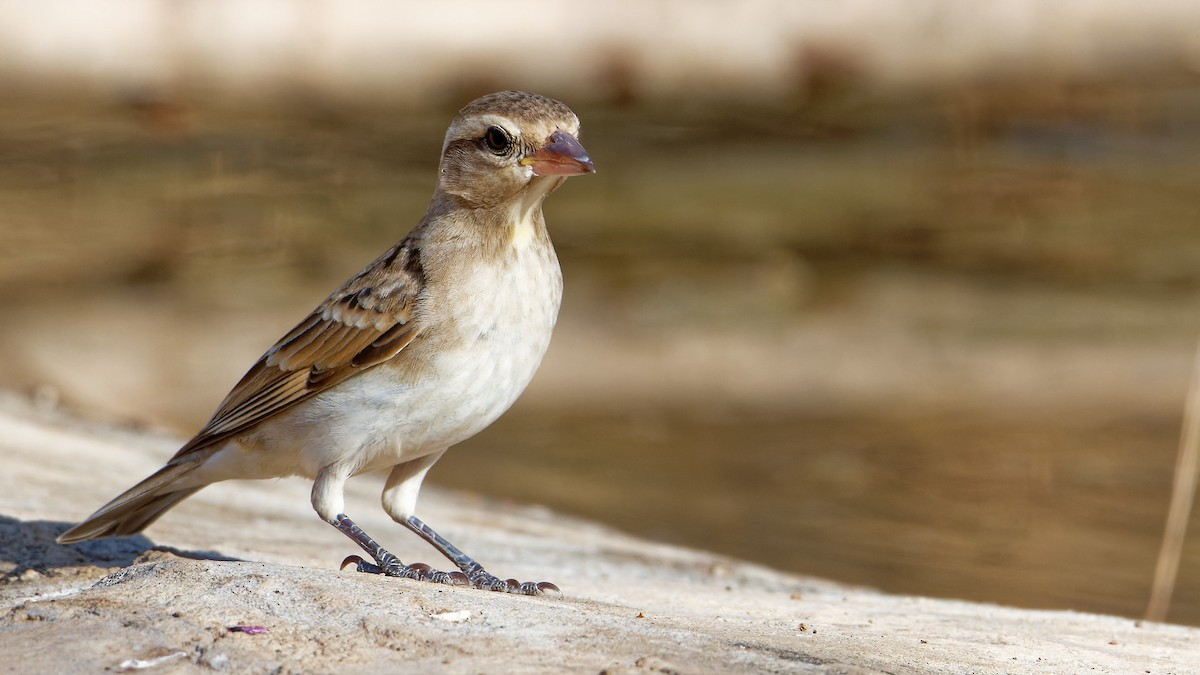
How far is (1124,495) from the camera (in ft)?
29.2

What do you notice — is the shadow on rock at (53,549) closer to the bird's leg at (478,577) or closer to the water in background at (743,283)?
the bird's leg at (478,577)

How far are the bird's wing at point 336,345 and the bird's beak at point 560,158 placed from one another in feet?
1.59

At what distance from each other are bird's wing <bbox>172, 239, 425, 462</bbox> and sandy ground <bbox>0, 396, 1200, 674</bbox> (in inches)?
20.0

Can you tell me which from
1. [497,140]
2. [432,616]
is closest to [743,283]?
[497,140]

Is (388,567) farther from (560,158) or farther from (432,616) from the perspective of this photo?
(560,158)

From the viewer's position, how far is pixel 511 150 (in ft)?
14.7

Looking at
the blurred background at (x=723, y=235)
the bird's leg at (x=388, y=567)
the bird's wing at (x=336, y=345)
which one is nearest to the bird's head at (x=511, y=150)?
the bird's wing at (x=336, y=345)

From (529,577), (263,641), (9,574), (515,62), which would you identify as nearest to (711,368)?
(515,62)

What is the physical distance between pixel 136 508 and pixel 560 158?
1.81 metres

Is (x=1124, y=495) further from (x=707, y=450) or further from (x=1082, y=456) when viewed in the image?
(x=707, y=450)

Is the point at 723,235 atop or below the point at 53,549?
atop

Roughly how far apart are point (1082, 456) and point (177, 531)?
20.9 ft

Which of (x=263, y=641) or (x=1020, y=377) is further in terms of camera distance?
(x=1020, y=377)

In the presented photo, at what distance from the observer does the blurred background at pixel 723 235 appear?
888 cm
